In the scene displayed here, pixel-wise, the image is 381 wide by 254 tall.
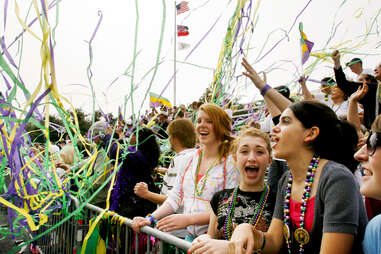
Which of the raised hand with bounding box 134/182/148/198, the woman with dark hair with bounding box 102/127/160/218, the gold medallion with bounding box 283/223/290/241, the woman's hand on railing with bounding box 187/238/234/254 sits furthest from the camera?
the woman with dark hair with bounding box 102/127/160/218

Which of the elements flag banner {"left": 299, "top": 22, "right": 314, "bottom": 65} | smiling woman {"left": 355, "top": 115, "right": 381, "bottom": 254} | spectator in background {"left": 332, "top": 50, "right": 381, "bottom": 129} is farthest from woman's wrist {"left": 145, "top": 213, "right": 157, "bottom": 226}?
spectator in background {"left": 332, "top": 50, "right": 381, "bottom": 129}

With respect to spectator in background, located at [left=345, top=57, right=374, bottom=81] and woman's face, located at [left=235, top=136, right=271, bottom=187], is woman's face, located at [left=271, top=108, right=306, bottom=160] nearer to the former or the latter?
woman's face, located at [left=235, top=136, right=271, bottom=187]

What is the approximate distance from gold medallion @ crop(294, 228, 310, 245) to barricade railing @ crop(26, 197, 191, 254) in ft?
1.79

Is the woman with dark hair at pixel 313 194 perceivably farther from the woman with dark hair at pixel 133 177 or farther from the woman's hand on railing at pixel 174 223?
the woman with dark hair at pixel 133 177

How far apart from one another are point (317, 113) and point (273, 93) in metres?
0.75

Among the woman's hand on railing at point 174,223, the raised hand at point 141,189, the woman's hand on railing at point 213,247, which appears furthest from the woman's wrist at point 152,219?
the woman's hand on railing at point 213,247

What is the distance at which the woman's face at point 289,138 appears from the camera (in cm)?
148

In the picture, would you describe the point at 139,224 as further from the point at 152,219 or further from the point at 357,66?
the point at 357,66

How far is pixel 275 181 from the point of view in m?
2.37

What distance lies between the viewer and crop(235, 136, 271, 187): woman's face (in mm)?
1837

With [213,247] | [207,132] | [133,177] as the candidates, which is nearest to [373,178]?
[213,247]

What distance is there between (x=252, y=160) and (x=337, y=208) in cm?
71

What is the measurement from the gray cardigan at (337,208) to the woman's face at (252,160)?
0.53 m

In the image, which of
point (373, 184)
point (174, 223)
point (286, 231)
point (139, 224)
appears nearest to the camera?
point (373, 184)
